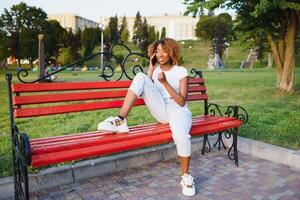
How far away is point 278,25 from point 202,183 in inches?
405

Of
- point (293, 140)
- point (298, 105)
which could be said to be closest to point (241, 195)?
point (293, 140)

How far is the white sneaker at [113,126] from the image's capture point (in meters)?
3.38

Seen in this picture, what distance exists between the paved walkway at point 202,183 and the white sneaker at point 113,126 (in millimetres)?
649

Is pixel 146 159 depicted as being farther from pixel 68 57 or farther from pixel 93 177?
pixel 68 57

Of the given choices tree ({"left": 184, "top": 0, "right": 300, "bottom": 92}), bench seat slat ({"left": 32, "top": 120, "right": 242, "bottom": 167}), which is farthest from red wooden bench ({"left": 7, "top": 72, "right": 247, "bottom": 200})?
tree ({"left": 184, "top": 0, "right": 300, "bottom": 92})

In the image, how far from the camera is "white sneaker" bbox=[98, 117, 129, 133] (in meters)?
3.38

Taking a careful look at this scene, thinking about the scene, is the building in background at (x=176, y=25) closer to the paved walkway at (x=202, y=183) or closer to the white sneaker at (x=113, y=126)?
the paved walkway at (x=202, y=183)

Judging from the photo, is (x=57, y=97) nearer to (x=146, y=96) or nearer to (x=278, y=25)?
(x=146, y=96)

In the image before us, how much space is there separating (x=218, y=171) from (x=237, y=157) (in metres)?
0.38

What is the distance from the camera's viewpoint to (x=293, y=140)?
4.98m

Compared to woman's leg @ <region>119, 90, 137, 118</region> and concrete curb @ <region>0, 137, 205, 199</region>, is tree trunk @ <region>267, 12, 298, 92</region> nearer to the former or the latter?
concrete curb @ <region>0, 137, 205, 199</region>

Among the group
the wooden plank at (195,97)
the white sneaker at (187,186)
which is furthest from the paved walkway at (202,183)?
the wooden plank at (195,97)

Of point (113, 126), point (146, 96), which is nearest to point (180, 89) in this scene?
point (146, 96)

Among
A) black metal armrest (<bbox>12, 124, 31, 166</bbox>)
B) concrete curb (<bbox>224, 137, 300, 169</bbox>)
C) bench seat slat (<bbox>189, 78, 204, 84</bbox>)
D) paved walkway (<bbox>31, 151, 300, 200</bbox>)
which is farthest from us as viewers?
bench seat slat (<bbox>189, 78, 204, 84</bbox>)
